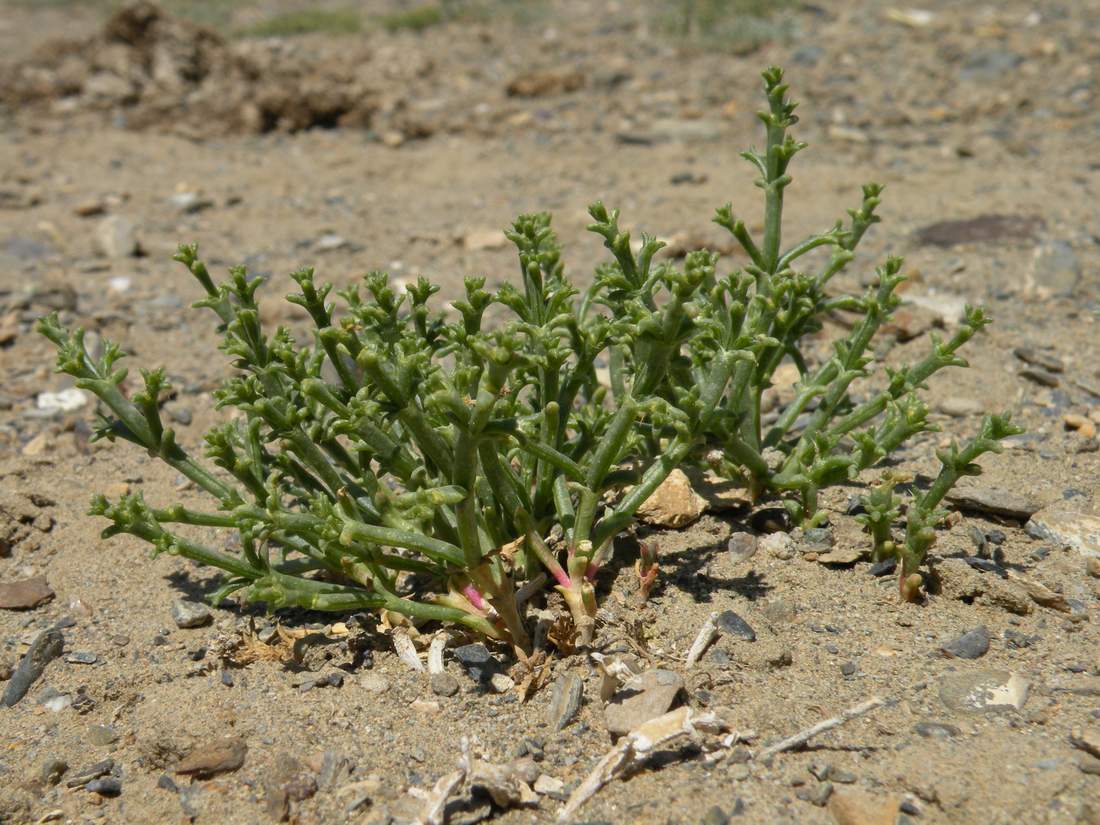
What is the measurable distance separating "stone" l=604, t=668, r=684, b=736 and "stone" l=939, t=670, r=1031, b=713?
61cm

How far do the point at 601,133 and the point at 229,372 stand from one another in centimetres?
365

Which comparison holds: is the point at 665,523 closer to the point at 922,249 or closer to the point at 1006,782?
the point at 1006,782

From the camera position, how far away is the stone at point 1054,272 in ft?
14.8

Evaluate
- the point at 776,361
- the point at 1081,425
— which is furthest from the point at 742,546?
the point at 1081,425

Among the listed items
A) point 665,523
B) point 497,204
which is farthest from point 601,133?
point 665,523

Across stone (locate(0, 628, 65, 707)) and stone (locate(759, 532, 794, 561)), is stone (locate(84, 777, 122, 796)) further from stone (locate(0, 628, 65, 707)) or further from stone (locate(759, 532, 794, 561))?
stone (locate(759, 532, 794, 561))

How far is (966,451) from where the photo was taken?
260 cm

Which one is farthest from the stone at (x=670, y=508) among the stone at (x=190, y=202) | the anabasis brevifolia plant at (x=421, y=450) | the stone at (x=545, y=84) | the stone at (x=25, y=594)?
the stone at (x=545, y=84)

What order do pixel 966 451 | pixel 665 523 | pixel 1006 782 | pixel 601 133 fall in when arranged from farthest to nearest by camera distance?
pixel 601 133 < pixel 665 523 < pixel 966 451 < pixel 1006 782

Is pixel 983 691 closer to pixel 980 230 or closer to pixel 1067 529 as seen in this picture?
pixel 1067 529

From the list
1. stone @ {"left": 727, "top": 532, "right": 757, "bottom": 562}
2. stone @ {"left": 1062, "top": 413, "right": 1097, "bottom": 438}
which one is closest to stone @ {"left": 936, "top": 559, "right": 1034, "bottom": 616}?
stone @ {"left": 727, "top": 532, "right": 757, "bottom": 562}

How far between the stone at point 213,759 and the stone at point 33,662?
595mm

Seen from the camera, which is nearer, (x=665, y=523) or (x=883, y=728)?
(x=883, y=728)

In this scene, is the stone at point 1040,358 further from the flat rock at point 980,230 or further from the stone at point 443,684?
the stone at point 443,684
